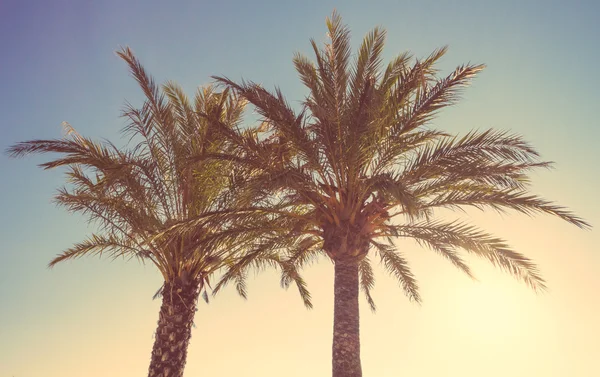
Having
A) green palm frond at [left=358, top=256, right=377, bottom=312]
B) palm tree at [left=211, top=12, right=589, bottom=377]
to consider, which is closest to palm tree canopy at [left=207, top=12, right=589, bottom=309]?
palm tree at [left=211, top=12, right=589, bottom=377]

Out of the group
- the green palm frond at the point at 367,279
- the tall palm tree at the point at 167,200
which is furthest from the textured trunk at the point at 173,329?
the green palm frond at the point at 367,279

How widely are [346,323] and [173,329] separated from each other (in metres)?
4.18

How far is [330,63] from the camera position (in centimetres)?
902

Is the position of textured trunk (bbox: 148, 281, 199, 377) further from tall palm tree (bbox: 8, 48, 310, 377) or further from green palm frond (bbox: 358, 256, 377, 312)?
green palm frond (bbox: 358, 256, 377, 312)

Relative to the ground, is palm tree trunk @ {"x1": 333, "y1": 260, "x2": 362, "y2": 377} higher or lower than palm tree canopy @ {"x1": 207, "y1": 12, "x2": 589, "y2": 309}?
lower

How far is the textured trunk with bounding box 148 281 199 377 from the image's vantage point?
10094 millimetres

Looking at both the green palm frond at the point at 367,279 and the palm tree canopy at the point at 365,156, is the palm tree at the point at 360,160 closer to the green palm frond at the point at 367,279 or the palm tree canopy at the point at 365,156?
the palm tree canopy at the point at 365,156

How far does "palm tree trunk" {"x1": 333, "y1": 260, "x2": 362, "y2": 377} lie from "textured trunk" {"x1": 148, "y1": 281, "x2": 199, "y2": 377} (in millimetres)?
3675

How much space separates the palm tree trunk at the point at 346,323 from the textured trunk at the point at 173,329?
3675mm

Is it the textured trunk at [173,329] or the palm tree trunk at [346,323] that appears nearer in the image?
the palm tree trunk at [346,323]

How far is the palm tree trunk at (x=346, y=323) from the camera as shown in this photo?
8.56 m

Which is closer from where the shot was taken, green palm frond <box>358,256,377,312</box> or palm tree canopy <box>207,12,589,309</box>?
palm tree canopy <box>207,12,589,309</box>

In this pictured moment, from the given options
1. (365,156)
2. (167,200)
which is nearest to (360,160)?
(365,156)

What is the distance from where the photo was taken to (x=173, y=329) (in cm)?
1034
